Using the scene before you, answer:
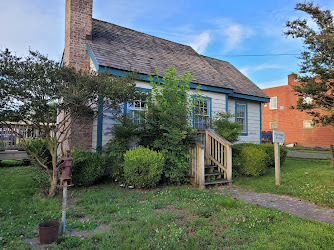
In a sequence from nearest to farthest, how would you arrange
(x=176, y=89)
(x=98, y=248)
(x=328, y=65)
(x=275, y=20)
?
(x=98, y=248) < (x=176, y=89) < (x=328, y=65) < (x=275, y=20)

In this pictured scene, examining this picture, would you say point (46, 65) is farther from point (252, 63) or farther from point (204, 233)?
point (252, 63)

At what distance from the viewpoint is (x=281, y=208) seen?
15.6ft

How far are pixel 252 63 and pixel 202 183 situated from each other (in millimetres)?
14488

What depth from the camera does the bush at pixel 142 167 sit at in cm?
606

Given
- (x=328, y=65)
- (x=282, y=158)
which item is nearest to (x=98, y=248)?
(x=282, y=158)

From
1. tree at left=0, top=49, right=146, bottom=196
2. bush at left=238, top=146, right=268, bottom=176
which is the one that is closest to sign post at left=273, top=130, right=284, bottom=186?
bush at left=238, top=146, right=268, bottom=176

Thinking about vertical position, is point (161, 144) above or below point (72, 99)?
below

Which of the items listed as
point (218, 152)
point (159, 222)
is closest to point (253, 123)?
point (218, 152)

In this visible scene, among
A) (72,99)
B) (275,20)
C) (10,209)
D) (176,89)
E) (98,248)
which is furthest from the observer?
(275,20)

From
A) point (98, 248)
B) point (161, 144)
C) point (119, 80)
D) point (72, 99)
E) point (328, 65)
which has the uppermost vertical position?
point (328, 65)

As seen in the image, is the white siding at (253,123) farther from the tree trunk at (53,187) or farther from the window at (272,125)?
the window at (272,125)

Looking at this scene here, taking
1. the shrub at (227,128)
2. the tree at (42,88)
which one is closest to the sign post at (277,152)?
the shrub at (227,128)

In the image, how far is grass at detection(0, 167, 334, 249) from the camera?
122 inches

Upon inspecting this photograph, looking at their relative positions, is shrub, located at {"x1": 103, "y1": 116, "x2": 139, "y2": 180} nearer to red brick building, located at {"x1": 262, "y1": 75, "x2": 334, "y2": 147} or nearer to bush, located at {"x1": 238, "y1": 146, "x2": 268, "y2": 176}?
bush, located at {"x1": 238, "y1": 146, "x2": 268, "y2": 176}
